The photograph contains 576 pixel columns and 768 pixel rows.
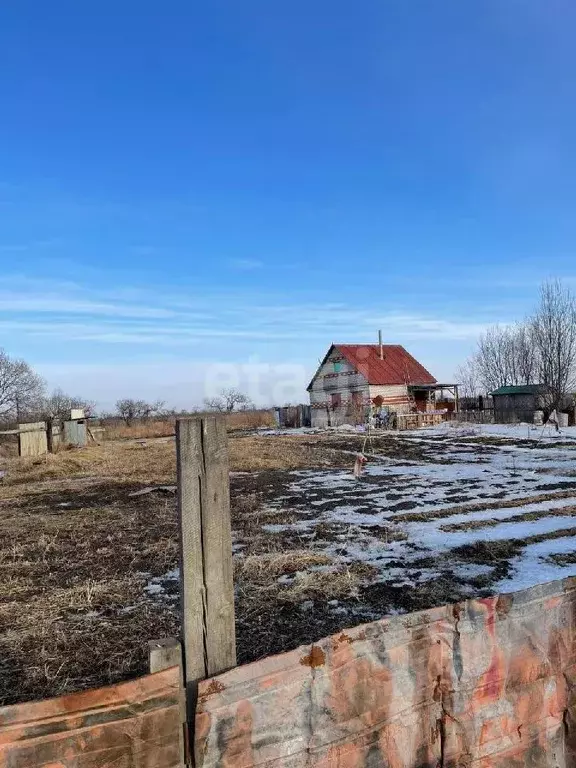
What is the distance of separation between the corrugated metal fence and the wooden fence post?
0.17 meters

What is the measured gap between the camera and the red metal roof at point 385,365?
4319 cm

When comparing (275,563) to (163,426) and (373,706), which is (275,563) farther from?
(163,426)

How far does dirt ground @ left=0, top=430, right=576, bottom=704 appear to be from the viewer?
415cm

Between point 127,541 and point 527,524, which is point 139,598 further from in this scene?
point 527,524

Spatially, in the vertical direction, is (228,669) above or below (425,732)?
above

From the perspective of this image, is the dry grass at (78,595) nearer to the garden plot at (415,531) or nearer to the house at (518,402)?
the garden plot at (415,531)

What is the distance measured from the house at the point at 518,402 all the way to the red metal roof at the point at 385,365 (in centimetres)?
644

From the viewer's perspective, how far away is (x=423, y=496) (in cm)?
1033

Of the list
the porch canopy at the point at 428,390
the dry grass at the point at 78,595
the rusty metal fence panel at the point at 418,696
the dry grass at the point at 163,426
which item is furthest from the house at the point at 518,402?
the rusty metal fence panel at the point at 418,696

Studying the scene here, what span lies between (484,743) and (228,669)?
4.00ft

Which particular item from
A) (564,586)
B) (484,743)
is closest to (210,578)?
(484,743)

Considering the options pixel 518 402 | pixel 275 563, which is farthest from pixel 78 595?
pixel 518 402

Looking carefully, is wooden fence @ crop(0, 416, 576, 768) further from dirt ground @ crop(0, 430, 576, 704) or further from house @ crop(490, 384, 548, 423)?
house @ crop(490, 384, 548, 423)

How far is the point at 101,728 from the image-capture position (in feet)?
5.73
